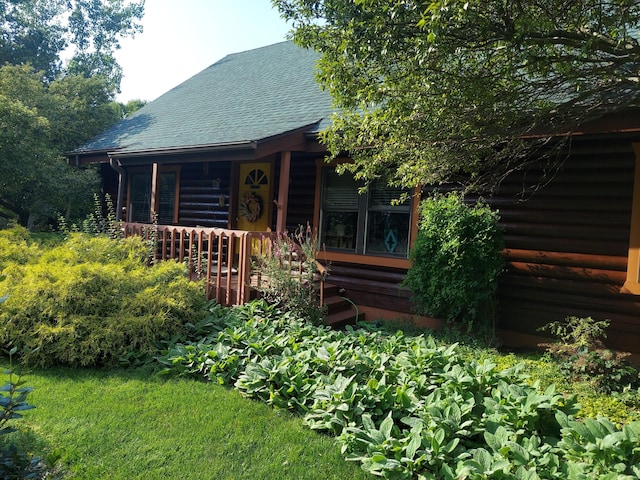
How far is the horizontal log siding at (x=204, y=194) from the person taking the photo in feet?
30.6

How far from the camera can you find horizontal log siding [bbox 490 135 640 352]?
5.20 m

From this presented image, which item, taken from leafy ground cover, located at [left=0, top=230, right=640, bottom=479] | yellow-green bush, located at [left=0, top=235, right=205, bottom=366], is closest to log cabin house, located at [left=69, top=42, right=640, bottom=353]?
yellow-green bush, located at [left=0, top=235, right=205, bottom=366]

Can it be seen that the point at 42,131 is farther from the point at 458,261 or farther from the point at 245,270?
the point at 458,261

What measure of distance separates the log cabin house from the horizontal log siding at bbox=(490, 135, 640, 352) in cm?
1

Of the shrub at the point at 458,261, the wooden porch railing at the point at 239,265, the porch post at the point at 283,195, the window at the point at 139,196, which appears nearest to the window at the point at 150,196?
the window at the point at 139,196

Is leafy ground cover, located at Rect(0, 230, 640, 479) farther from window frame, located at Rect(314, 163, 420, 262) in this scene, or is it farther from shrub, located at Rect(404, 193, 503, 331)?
window frame, located at Rect(314, 163, 420, 262)

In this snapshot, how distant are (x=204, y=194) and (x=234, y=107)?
6.53 ft

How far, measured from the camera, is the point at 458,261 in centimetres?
523

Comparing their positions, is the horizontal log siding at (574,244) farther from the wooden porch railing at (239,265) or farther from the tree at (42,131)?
the tree at (42,131)

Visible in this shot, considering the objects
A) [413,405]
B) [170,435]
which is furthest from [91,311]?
[413,405]

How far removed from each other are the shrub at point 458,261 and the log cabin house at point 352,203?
0.59 m

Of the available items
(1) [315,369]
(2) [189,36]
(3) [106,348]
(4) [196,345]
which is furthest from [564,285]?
(2) [189,36]

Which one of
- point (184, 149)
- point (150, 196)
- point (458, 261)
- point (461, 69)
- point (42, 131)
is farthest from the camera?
point (42, 131)

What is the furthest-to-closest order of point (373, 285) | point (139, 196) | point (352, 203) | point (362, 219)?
point (139, 196) → point (352, 203) → point (362, 219) → point (373, 285)
